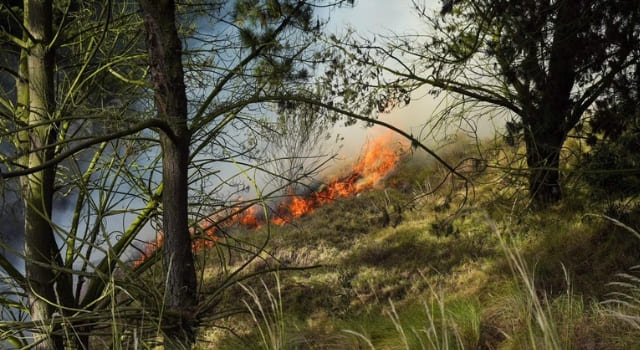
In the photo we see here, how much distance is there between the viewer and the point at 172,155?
329cm

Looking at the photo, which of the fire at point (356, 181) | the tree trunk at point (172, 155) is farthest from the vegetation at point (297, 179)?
the fire at point (356, 181)

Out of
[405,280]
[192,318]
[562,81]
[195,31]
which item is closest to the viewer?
[192,318]

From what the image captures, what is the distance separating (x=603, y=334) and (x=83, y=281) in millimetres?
4537

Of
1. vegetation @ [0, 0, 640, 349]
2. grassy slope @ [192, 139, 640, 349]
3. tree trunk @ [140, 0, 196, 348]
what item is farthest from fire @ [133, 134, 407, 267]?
tree trunk @ [140, 0, 196, 348]

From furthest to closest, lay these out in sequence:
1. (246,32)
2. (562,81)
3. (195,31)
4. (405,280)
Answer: (405,280), (562,81), (195,31), (246,32)

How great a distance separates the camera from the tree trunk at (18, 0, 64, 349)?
496 centimetres

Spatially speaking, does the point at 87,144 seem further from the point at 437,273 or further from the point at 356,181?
the point at 356,181

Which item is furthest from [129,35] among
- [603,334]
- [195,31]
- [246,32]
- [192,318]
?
[603,334]

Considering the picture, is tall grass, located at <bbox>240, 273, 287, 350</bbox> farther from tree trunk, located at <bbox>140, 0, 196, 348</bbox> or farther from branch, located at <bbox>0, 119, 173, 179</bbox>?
branch, located at <bbox>0, 119, 173, 179</bbox>

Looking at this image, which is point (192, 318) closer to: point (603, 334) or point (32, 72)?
point (603, 334)

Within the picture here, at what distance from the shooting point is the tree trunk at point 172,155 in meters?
3.27

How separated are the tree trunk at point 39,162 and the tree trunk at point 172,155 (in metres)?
2.15

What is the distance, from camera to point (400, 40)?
718 centimetres

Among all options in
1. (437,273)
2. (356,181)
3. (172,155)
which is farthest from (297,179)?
(356,181)
